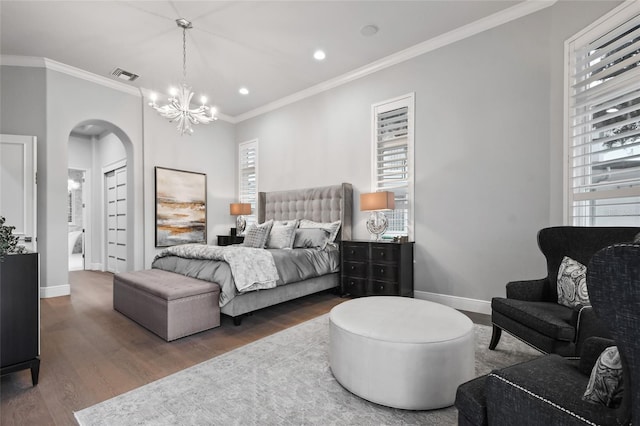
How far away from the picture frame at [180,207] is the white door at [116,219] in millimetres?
1186

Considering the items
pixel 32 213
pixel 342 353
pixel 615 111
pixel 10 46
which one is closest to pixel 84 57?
pixel 10 46

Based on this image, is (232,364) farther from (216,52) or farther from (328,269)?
(216,52)

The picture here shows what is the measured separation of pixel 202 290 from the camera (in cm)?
290

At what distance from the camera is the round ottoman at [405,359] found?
166 cm

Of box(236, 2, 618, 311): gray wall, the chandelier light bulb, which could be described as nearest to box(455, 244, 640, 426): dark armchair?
box(236, 2, 618, 311): gray wall

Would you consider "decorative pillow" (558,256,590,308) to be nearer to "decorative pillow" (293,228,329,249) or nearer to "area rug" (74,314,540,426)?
"area rug" (74,314,540,426)

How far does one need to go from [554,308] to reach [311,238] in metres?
2.91

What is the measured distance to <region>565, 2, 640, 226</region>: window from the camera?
92.5 inches

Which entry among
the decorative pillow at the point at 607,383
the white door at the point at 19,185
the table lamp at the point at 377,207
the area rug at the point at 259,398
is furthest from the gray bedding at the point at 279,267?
the decorative pillow at the point at 607,383

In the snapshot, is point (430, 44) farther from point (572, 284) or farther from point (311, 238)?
point (572, 284)

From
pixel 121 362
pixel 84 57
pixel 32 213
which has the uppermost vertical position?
pixel 84 57

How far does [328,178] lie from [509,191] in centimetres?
260

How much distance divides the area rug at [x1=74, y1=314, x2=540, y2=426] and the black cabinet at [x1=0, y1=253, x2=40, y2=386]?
0.63m

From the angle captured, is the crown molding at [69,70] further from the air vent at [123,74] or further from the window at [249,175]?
the window at [249,175]
